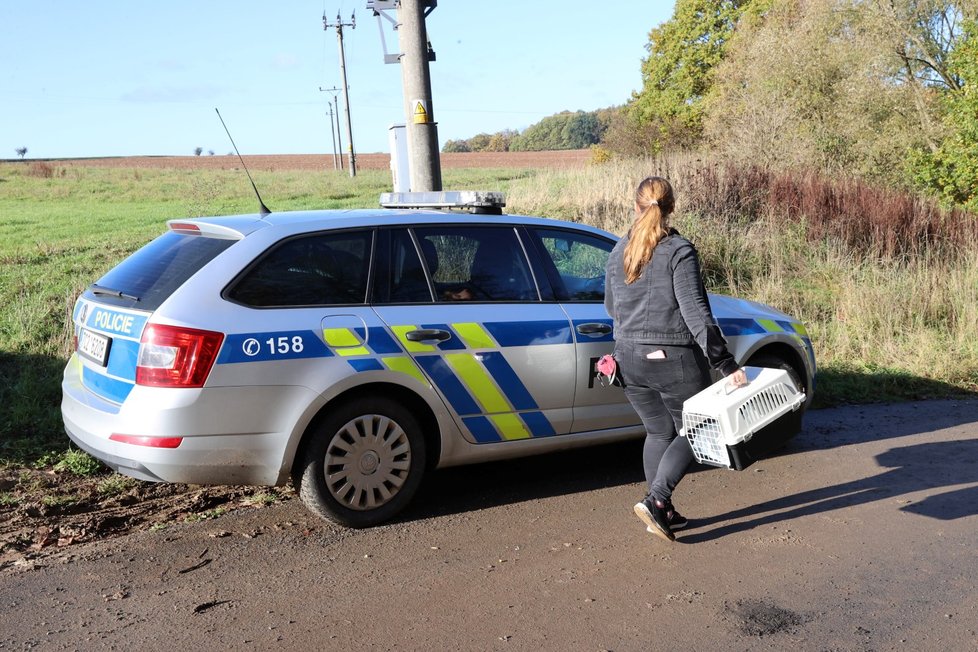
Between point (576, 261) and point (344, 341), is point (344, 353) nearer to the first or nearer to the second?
point (344, 341)

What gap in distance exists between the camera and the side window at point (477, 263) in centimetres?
528

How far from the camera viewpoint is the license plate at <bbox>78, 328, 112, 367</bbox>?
4.72 m

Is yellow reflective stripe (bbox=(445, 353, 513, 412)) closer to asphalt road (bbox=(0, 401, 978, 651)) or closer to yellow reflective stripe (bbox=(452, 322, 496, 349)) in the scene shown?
yellow reflective stripe (bbox=(452, 322, 496, 349))

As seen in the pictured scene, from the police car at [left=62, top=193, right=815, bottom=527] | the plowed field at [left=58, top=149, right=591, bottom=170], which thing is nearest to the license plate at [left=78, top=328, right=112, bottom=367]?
the police car at [left=62, top=193, right=815, bottom=527]

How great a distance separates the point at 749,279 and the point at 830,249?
5.15ft

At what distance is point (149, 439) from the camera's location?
174 inches

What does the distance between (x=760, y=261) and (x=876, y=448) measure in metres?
7.12

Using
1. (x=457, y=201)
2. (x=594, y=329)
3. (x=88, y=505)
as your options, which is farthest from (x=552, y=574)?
(x=88, y=505)

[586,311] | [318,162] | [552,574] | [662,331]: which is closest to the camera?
[552,574]

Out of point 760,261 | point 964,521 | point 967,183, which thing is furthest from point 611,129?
point 964,521

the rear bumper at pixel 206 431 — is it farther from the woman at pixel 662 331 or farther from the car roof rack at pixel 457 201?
the car roof rack at pixel 457 201

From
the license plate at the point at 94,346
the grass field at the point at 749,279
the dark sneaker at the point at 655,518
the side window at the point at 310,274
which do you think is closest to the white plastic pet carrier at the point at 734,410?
the dark sneaker at the point at 655,518

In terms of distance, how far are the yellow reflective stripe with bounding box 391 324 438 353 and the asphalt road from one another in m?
0.92

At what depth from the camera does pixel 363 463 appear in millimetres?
4859
